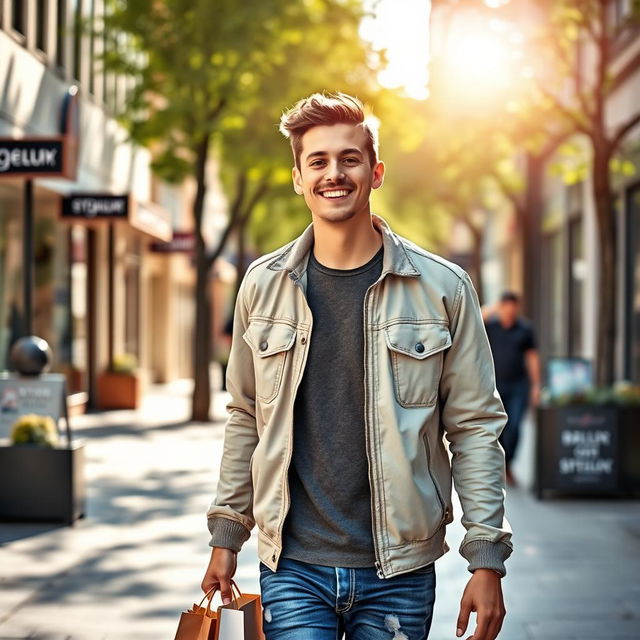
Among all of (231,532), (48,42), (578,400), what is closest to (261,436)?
(231,532)

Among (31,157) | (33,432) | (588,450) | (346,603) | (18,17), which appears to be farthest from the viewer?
(18,17)

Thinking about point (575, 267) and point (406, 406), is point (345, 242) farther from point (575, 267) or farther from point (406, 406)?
point (575, 267)

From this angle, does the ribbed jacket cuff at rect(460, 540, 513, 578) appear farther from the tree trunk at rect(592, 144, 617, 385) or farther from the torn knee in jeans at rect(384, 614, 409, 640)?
the tree trunk at rect(592, 144, 617, 385)

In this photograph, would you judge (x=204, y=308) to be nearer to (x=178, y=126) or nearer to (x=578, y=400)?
(x=178, y=126)

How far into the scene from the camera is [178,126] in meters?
18.6

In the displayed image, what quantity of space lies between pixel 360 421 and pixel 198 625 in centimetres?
→ 62

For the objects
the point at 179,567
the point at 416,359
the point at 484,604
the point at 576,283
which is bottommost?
the point at 179,567

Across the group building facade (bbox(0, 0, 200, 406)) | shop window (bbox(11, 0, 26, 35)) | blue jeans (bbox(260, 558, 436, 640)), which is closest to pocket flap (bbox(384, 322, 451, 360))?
blue jeans (bbox(260, 558, 436, 640))

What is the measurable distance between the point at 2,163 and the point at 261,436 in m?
8.66

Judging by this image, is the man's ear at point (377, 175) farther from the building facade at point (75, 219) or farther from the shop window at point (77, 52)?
the shop window at point (77, 52)

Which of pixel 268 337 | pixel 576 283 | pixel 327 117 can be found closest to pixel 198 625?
pixel 268 337

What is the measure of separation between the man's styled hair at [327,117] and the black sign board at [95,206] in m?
15.5

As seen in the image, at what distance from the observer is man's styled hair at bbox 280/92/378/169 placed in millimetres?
3002

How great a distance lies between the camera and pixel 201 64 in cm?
1777
